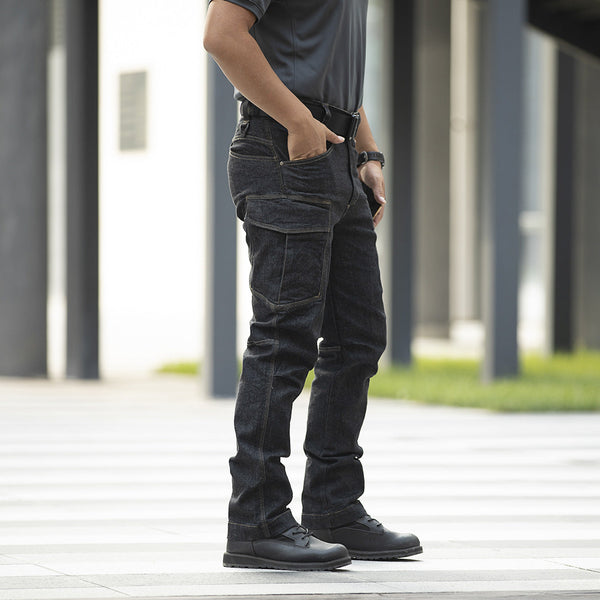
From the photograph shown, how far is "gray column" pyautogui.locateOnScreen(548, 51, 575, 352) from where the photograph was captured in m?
13.0

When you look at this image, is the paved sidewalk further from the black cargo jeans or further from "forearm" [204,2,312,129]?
"forearm" [204,2,312,129]

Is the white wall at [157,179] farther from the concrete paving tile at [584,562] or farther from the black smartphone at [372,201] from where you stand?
the concrete paving tile at [584,562]

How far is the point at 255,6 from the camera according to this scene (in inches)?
128

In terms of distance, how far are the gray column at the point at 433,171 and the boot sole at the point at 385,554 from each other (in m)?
13.4

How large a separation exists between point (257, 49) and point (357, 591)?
1300mm

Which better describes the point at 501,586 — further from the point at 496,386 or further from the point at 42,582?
the point at 496,386

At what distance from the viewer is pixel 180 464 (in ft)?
18.7

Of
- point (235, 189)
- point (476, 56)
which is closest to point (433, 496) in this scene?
point (235, 189)

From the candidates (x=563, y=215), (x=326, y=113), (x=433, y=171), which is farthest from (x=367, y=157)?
(x=433, y=171)

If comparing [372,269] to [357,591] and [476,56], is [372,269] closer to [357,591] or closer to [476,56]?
[357,591]

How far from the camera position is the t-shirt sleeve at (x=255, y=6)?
3.23 meters

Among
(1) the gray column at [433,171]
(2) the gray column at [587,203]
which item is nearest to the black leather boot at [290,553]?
(2) the gray column at [587,203]

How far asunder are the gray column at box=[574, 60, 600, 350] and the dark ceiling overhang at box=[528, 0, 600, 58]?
2.66 metres

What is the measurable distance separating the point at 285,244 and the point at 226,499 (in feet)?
5.45
